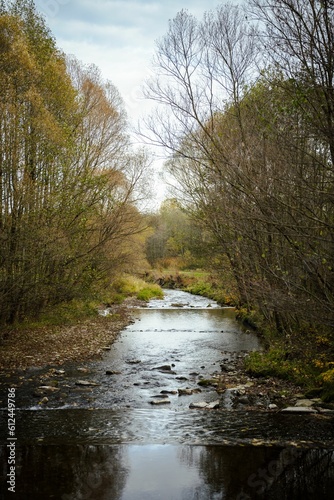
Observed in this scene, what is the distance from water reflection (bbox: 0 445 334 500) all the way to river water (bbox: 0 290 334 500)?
1cm

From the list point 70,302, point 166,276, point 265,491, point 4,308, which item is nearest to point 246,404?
point 265,491

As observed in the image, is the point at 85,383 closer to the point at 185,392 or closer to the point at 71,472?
the point at 185,392

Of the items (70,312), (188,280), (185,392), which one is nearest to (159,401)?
(185,392)

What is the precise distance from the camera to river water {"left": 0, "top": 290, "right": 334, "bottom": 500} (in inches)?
203

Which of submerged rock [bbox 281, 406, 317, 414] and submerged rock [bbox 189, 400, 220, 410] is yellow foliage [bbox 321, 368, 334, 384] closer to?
submerged rock [bbox 281, 406, 317, 414]

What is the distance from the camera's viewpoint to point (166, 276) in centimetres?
4272

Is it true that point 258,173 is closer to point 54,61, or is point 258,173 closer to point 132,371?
point 132,371

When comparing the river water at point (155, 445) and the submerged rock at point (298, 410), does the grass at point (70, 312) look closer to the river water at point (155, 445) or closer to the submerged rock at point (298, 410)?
the river water at point (155, 445)

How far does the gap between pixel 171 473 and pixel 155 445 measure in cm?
90

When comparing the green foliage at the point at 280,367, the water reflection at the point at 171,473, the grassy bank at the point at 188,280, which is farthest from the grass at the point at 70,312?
the water reflection at the point at 171,473

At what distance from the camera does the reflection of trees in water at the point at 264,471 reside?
5.04 metres

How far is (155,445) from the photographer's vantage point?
640cm

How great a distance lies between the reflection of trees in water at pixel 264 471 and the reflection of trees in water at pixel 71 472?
998 mm

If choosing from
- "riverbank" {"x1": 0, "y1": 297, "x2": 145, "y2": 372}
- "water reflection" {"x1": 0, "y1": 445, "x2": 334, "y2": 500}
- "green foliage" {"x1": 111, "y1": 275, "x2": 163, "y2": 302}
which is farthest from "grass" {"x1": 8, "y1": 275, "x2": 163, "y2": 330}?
"water reflection" {"x1": 0, "y1": 445, "x2": 334, "y2": 500}
